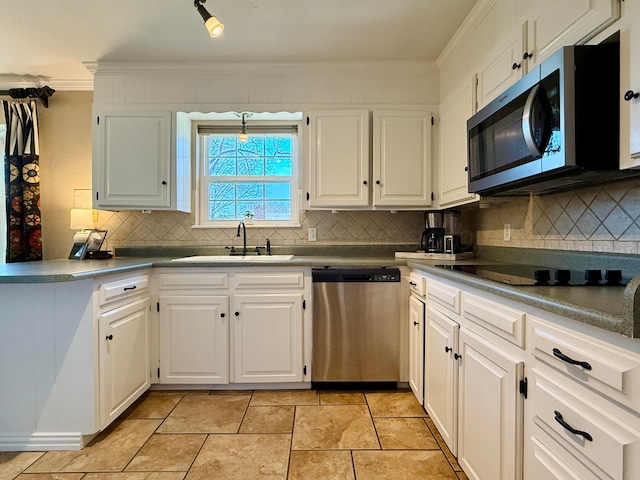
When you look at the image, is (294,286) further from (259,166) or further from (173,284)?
(259,166)

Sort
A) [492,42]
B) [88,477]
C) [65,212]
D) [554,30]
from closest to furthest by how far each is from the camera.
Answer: [554,30] < [88,477] < [492,42] < [65,212]

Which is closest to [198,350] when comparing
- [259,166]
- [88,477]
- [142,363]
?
[142,363]

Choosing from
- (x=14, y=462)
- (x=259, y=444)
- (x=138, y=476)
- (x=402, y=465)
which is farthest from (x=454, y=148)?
(x=14, y=462)

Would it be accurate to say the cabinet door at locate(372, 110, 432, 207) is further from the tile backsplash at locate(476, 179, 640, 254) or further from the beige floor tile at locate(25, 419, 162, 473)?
the beige floor tile at locate(25, 419, 162, 473)

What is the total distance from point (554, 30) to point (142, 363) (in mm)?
2774

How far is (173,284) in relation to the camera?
2.37 metres

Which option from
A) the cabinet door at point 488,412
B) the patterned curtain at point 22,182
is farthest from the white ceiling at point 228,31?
the cabinet door at point 488,412

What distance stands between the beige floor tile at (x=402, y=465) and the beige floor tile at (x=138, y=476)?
82 centimetres

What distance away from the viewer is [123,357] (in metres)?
2.02

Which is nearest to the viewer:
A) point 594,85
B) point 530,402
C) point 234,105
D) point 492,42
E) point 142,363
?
point 530,402

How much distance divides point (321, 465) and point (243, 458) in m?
0.38

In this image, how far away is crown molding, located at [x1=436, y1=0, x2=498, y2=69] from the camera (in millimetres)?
1954

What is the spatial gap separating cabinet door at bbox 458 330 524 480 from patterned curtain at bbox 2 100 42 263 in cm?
338

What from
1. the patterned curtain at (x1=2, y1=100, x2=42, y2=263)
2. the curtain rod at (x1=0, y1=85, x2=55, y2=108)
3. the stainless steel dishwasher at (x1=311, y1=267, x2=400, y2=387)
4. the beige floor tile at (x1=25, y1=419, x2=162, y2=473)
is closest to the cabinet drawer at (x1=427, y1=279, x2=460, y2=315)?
the stainless steel dishwasher at (x1=311, y1=267, x2=400, y2=387)
